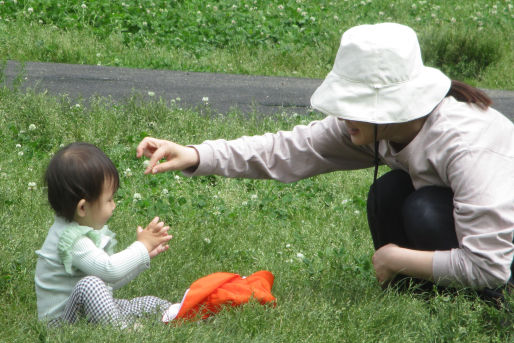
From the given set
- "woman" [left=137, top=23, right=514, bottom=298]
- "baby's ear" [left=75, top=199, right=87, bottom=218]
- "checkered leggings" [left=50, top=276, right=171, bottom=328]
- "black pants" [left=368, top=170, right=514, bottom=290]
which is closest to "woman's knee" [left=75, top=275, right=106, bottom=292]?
"checkered leggings" [left=50, top=276, right=171, bottom=328]

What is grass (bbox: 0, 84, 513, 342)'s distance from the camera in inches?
110

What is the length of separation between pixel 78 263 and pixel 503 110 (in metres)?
5.89

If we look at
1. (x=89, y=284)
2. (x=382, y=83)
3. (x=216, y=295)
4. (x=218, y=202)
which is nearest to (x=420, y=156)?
(x=382, y=83)

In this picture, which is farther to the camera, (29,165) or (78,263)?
(29,165)

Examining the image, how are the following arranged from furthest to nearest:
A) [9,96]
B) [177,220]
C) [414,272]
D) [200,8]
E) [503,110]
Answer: [200,8], [503,110], [9,96], [177,220], [414,272]

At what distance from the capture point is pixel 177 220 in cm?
430

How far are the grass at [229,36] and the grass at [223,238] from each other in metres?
3.04

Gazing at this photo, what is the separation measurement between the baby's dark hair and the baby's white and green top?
0.31 ft

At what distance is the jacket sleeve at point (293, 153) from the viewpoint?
10.6 feet

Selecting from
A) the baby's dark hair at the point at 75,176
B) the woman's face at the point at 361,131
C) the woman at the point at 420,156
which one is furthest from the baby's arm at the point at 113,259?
the woman's face at the point at 361,131

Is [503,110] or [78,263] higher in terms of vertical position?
[78,263]

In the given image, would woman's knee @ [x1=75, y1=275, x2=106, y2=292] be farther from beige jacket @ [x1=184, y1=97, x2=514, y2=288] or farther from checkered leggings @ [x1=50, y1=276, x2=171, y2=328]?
beige jacket @ [x1=184, y1=97, x2=514, y2=288]

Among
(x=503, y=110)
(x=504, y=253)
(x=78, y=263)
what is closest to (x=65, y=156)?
(x=78, y=263)

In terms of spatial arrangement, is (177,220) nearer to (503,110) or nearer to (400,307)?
(400,307)
